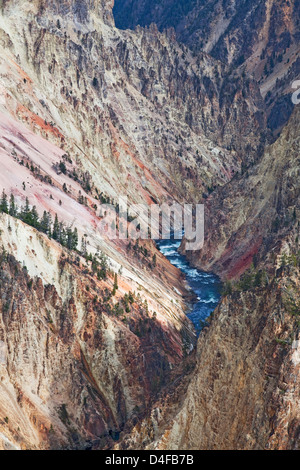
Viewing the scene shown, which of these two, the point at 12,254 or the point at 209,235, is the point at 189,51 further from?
the point at 12,254

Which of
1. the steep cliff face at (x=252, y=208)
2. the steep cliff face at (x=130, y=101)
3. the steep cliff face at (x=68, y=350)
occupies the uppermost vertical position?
the steep cliff face at (x=130, y=101)

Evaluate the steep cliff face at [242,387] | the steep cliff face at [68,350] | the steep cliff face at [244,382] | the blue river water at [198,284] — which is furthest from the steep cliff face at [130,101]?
the steep cliff face at [242,387]

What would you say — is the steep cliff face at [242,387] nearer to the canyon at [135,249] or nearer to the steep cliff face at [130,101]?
the canyon at [135,249]

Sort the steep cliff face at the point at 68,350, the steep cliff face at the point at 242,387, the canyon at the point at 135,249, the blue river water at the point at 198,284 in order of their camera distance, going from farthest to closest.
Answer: the blue river water at the point at 198,284, the steep cliff face at the point at 68,350, the canyon at the point at 135,249, the steep cliff face at the point at 242,387

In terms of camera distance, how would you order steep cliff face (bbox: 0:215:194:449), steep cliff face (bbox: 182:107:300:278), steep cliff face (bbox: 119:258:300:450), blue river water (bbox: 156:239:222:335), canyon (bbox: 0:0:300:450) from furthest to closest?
1. steep cliff face (bbox: 182:107:300:278)
2. blue river water (bbox: 156:239:222:335)
3. steep cliff face (bbox: 0:215:194:449)
4. canyon (bbox: 0:0:300:450)
5. steep cliff face (bbox: 119:258:300:450)

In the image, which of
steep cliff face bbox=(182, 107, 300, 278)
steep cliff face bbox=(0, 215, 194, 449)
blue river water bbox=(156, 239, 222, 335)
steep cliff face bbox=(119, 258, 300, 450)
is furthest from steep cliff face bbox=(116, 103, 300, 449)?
steep cliff face bbox=(182, 107, 300, 278)

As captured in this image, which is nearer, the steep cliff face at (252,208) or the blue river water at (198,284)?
the blue river water at (198,284)

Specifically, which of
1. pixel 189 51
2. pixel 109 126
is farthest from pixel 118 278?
pixel 189 51

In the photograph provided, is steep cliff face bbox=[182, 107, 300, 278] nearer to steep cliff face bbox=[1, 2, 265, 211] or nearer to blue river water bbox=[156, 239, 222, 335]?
blue river water bbox=[156, 239, 222, 335]

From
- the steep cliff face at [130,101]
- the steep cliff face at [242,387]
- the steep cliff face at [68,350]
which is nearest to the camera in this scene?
the steep cliff face at [242,387]
